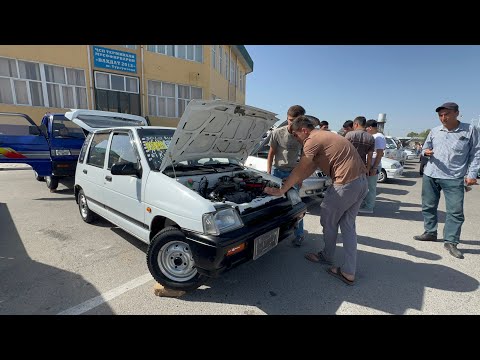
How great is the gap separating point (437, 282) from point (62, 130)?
7.89 m

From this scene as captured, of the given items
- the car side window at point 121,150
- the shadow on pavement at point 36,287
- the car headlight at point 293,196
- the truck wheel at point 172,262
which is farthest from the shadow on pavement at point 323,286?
the car side window at point 121,150

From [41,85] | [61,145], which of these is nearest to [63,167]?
[61,145]

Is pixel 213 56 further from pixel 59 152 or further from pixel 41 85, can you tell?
pixel 59 152

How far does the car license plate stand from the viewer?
2.37 m

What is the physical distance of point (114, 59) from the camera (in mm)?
13125

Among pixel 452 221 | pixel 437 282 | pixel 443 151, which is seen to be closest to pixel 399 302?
pixel 437 282

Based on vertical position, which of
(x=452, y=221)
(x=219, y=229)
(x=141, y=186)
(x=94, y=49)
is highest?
(x=94, y=49)

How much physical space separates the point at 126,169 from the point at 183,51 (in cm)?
1546

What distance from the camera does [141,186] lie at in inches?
108

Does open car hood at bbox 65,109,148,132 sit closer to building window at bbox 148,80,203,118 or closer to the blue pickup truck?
the blue pickup truck

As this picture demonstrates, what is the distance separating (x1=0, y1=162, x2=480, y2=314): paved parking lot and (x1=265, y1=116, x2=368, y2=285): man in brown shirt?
43cm
